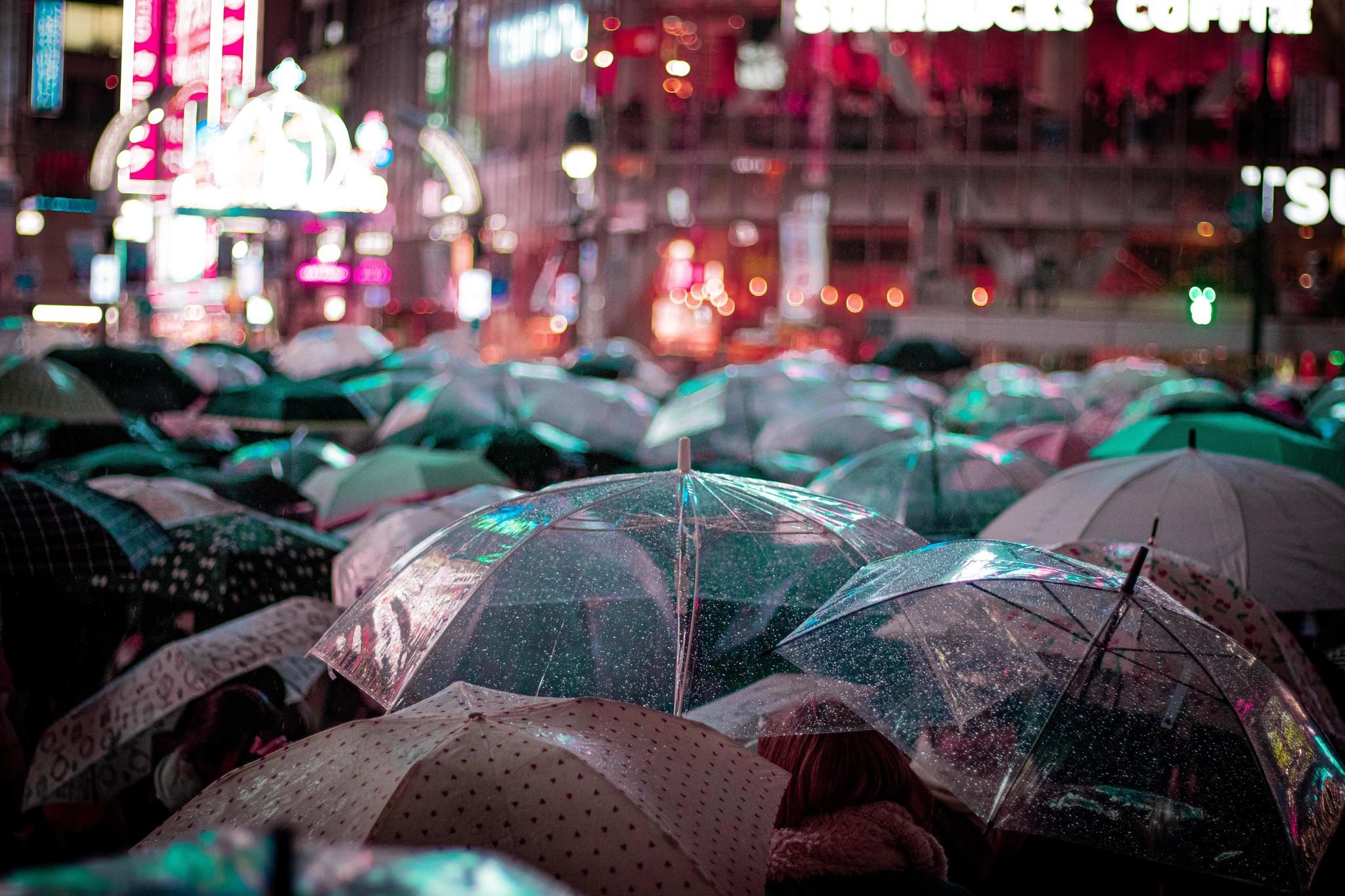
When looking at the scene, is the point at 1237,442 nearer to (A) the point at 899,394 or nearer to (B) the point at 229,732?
(B) the point at 229,732

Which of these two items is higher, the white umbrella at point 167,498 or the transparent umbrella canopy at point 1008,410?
the transparent umbrella canopy at point 1008,410

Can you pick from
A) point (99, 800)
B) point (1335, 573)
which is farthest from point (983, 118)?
point (99, 800)

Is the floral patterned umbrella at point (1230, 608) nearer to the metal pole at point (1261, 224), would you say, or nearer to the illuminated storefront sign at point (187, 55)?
the metal pole at point (1261, 224)

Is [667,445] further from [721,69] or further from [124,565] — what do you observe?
[721,69]

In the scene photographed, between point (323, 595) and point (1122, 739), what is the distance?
4546 mm

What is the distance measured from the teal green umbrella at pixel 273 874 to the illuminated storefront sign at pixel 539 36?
137 feet

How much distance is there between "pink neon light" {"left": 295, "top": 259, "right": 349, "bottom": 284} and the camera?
37.6m

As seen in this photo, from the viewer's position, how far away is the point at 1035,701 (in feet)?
12.5

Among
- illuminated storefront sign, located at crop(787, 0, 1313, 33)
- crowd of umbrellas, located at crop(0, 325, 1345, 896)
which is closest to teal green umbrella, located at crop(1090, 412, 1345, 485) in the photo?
crowd of umbrellas, located at crop(0, 325, 1345, 896)

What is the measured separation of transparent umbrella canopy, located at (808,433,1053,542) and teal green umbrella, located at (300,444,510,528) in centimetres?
288

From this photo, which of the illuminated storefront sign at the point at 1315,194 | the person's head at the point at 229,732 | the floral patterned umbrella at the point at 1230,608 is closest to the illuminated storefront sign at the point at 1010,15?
the illuminated storefront sign at the point at 1315,194

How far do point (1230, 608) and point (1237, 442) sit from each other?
384 centimetres

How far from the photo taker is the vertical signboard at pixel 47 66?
55.3 m

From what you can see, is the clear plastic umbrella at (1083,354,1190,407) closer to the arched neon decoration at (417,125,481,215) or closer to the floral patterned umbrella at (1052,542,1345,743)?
the floral patterned umbrella at (1052,542,1345,743)
